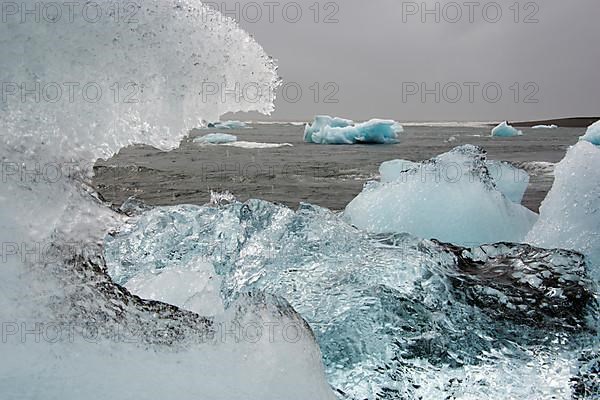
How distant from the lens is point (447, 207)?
565 cm

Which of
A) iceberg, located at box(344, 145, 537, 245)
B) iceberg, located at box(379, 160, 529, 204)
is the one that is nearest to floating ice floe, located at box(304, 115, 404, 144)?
iceberg, located at box(379, 160, 529, 204)

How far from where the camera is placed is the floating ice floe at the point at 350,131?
27.0m

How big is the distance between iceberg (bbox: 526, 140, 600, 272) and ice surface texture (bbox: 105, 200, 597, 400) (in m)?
0.76

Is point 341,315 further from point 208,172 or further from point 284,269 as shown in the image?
point 208,172

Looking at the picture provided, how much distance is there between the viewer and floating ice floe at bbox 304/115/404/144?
27.0 meters

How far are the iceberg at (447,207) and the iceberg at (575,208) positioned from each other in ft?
2.81

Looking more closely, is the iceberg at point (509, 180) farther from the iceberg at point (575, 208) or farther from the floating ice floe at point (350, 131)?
the floating ice floe at point (350, 131)

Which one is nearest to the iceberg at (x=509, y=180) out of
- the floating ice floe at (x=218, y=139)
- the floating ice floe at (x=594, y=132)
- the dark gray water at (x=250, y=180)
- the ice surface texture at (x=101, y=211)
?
the dark gray water at (x=250, y=180)

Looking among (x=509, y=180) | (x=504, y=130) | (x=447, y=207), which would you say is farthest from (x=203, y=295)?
(x=504, y=130)

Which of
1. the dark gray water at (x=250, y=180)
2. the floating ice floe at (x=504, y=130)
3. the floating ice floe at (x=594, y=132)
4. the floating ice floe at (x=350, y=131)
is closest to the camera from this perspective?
the dark gray water at (x=250, y=180)

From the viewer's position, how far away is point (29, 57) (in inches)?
99.0

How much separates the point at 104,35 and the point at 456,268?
2462 millimetres

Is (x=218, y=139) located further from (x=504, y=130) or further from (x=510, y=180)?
(x=510, y=180)

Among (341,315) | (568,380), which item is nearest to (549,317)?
(568,380)
